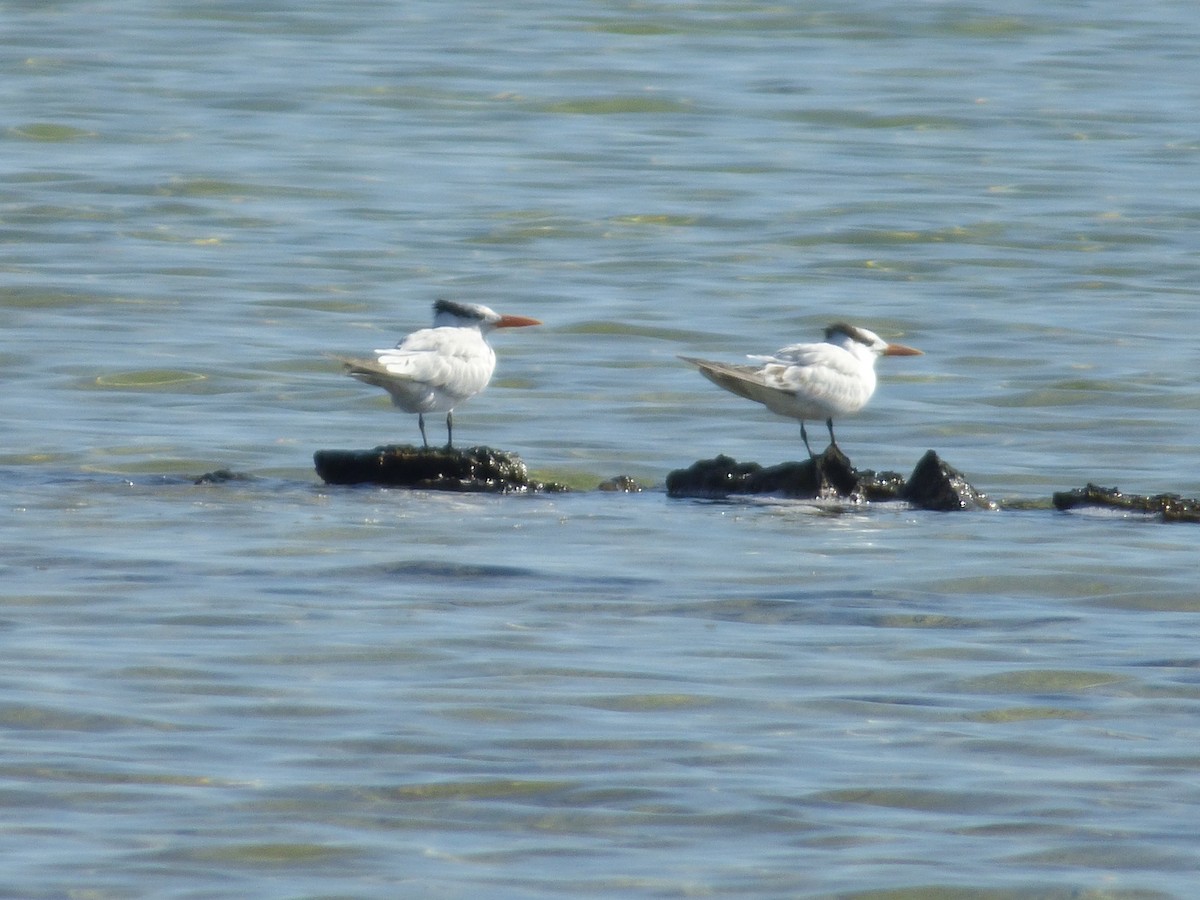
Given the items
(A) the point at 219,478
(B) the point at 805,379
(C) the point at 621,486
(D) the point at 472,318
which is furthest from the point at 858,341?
(A) the point at 219,478

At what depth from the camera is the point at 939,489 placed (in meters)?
8.88

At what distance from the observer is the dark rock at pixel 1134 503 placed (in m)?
8.68

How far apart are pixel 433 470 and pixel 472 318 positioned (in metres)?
1.05

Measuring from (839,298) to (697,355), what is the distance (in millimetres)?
2132

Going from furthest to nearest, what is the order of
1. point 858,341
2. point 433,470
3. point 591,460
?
point 591,460
point 858,341
point 433,470

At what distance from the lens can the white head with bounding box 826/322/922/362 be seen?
9531mm

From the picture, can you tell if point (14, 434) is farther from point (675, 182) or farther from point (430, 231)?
point (675, 182)

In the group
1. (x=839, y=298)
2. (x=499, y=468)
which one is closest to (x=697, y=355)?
(x=839, y=298)

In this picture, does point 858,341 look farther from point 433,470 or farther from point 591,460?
point 433,470

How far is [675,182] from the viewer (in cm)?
1859

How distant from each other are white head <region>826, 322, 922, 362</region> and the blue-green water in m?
0.81

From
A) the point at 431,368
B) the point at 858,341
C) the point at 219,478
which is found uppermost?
the point at 858,341

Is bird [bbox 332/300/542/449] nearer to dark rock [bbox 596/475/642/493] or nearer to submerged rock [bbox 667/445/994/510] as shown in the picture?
dark rock [bbox 596/475/642/493]

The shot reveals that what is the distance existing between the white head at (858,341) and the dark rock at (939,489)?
73 centimetres
